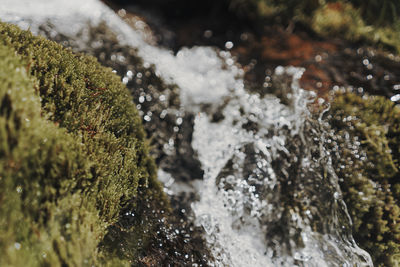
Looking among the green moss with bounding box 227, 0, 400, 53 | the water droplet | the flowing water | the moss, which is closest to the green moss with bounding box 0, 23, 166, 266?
the flowing water

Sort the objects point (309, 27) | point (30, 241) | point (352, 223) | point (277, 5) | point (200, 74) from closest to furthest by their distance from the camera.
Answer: point (30, 241) < point (352, 223) < point (200, 74) < point (309, 27) < point (277, 5)

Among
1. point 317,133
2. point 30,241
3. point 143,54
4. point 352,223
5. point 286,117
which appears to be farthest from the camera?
point 143,54

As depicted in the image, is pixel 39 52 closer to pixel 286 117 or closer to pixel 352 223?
pixel 286 117

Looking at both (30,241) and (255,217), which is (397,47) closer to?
(255,217)

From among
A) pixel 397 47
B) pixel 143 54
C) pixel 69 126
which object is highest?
pixel 397 47

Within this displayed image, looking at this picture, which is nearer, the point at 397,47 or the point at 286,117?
the point at 286,117

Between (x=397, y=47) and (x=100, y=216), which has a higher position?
(x=397, y=47)

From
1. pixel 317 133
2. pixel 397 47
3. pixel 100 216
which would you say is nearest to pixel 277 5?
pixel 397 47

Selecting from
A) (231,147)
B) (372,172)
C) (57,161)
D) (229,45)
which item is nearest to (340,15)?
→ (229,45)
